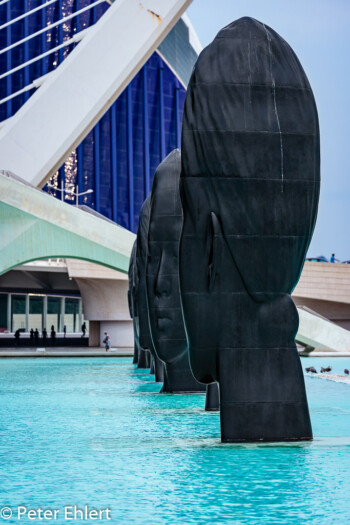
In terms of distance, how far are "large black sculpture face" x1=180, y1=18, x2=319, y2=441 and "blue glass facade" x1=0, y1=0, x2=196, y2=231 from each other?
5066 cm

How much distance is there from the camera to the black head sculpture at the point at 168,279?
43.8 feet

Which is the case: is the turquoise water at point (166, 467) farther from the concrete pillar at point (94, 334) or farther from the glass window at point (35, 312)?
the glass window at point (35, 312)

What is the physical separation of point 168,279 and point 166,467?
6.61 metres

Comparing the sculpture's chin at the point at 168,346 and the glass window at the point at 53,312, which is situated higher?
the glass window at the point at 53,312

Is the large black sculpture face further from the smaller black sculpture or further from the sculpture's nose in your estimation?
the sculpture's nose

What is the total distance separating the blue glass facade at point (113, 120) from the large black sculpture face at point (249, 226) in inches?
1994

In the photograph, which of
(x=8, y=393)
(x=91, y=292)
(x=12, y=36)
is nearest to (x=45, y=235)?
(x=91, y=292)

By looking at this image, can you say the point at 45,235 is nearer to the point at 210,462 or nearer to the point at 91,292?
the point at 91,292

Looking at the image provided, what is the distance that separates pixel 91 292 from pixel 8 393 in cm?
2605

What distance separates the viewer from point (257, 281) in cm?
840

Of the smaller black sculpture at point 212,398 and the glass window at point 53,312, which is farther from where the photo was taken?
the glass window at point 53,312

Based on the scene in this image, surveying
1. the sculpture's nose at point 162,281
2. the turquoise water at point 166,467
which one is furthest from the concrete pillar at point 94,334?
the turquoise water at point 166,467

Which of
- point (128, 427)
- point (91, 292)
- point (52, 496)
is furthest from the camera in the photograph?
point (91, 292)

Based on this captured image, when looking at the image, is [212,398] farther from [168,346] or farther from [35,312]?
[35,312]
